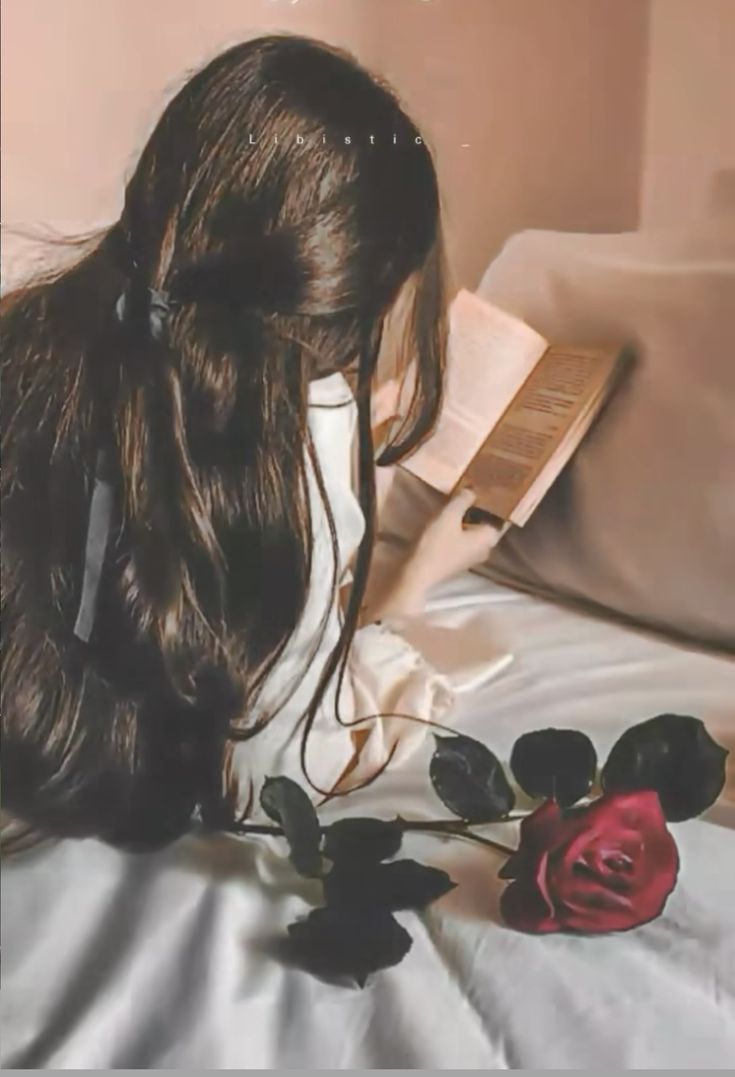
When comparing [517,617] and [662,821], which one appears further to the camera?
[517,617]

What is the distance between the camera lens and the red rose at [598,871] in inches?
20.1

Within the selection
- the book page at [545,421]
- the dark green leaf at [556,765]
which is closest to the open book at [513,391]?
the book page at [545,421]

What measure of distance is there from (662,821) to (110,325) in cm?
36

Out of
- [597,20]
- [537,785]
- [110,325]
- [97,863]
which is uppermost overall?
[597,20]

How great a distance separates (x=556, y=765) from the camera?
1.90 feet

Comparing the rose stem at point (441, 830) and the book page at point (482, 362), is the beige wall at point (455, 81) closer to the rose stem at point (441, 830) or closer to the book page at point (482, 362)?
the book page at point (482, 362)

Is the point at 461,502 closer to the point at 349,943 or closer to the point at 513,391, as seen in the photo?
the point at 513,391

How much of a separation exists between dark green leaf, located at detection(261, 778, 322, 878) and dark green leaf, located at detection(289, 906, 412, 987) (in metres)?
0.03

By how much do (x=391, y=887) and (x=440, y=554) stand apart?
18 cm

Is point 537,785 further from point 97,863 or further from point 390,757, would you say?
point 97,863

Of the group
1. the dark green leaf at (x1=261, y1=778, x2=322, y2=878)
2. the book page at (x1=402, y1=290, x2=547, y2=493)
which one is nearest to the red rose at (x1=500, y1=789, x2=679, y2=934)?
the dark green leaf at (x1=261, y1=778, x2=322, y2=878)

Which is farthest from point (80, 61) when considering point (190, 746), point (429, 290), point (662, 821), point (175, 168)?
point (662, 821)

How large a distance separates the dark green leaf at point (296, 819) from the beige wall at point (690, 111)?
341mm

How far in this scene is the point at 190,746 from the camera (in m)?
0.62
